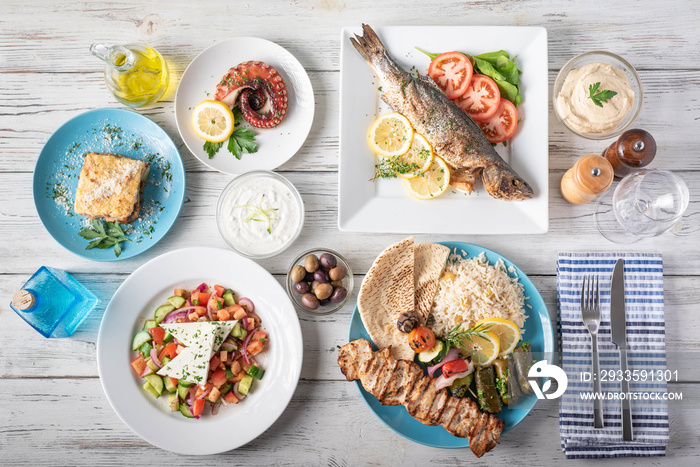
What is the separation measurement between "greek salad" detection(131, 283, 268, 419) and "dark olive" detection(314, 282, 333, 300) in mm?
404

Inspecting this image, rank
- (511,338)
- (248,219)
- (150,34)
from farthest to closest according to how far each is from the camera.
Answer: (150,34) → (248,219) → (511,338)

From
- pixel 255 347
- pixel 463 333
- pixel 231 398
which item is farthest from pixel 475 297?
pixel 231 398

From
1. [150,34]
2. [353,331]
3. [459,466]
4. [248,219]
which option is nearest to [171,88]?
[150,34]

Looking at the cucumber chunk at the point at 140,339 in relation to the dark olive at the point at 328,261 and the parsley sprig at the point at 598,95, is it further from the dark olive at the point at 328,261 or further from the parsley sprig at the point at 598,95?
the parsley sprig at the point at 598,95

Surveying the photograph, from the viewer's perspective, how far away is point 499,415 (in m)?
2.58

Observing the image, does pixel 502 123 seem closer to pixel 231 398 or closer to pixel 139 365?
pixel 231 398

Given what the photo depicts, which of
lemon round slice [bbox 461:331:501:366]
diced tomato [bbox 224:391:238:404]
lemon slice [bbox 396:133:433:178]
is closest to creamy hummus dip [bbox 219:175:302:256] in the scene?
lemon slice [bbox 396:133:433:178]

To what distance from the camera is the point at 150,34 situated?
2855 millimetres

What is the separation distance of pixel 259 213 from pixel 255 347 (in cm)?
74

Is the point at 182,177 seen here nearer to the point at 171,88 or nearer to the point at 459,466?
the point at 171,88

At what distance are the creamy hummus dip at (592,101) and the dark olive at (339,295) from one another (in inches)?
61.9

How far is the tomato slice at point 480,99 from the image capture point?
8.65ft

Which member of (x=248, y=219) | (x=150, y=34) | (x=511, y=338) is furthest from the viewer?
(x=150, y=34)

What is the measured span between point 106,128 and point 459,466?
281 centimetres
